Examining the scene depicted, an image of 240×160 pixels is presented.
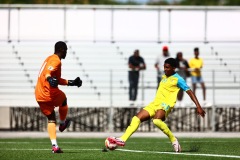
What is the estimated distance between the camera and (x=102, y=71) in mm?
26500

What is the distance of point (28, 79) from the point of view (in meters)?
29.4

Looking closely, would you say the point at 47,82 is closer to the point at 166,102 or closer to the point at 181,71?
the point at 166,102

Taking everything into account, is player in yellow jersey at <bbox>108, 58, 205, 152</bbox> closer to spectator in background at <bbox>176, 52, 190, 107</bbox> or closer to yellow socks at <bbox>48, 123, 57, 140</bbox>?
yellow socks at <bbox>48, 123, 57, 140</bbox>

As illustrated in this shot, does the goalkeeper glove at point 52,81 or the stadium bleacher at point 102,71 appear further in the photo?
the stadium bleacher at point 102,71

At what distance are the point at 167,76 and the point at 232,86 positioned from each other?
40.0ft

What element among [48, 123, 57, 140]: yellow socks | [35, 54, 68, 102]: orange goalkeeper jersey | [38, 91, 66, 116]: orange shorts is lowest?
[48, 123, 57, 140]: yellow socks

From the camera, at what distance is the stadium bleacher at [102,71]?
2680cm

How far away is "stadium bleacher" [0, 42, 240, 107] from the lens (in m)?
26.8

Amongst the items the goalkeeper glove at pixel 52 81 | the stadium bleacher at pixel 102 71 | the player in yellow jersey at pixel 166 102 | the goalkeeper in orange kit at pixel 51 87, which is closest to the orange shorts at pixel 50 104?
the goalkeeper in orange kit at pixel 51 87

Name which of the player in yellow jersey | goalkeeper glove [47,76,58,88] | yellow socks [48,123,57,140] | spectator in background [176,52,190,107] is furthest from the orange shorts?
spectator in background [176,52,190,107]

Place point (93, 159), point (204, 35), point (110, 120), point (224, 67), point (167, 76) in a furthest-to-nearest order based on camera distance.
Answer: point (204, 35) < point (224, 67) < point (110, 120) < point (167, 76) < point (93, 159)

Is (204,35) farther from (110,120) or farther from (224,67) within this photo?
(110,120)

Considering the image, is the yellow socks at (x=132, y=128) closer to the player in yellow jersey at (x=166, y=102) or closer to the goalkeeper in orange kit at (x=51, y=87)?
the player in yellow jersey at (x=166, y=102)

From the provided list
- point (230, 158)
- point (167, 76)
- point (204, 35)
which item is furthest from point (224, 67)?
point (230, 158)
